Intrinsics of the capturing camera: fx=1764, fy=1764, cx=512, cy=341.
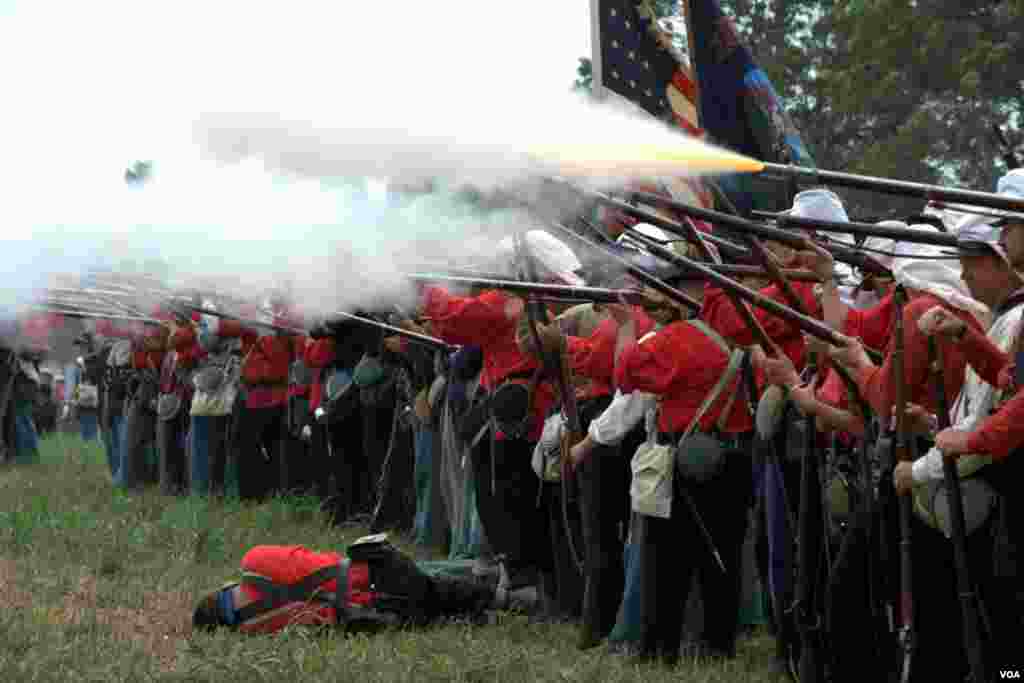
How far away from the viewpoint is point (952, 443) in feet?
18.0

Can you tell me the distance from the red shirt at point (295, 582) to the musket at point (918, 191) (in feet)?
13.0

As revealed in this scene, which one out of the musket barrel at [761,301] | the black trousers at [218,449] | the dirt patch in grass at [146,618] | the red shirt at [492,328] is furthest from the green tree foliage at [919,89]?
the musket barrel at [761,301]

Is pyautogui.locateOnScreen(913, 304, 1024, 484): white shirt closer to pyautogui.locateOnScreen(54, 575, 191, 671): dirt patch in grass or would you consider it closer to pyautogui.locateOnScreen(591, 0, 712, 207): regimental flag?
pyautogui.locateOnScreen(591, 0, 712, 207): regimental flag

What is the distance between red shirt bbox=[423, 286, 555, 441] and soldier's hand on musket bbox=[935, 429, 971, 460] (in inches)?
157

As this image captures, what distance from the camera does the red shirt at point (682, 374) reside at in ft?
24.8

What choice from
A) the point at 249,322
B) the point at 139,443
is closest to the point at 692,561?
the point at 249,322

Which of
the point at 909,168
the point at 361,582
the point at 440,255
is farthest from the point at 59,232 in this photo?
the point at 909,168

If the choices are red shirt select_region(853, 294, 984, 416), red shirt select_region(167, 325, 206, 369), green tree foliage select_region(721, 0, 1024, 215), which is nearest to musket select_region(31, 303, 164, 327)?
red shirt select_region(167, 325, 206, 369)

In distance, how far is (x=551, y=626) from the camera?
8.89 metres

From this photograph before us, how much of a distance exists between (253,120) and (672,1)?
6.19 metres

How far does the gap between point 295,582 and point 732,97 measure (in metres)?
3.53

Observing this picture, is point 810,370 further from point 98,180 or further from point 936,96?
point 936,96

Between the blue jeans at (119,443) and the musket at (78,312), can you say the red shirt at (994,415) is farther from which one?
the blue jeans at (119,443)

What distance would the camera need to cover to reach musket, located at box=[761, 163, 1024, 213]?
16.3ft
